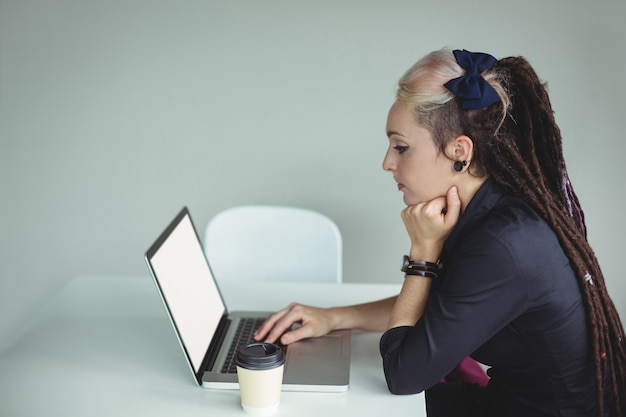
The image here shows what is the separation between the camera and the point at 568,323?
1431 mm

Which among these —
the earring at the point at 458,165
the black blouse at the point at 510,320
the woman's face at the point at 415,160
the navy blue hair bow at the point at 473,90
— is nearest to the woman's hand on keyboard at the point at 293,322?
the black blouse at the point at 510,320

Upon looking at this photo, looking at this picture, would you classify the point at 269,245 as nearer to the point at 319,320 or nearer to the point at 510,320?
the point at 319,320

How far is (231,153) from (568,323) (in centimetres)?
187

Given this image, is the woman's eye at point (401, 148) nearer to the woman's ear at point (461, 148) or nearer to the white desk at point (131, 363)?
the woman's ear at point (461, 148)

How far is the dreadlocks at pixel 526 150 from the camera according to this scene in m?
1.46

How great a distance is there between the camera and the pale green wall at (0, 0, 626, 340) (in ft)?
9.48

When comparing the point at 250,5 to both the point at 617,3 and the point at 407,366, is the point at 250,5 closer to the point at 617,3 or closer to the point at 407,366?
the point at 617,3

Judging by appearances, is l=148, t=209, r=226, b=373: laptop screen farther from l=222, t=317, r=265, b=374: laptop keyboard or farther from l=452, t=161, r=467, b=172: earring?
l=452, t=161, r=467, b=172: earring

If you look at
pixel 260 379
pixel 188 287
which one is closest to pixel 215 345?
pixel 188 287

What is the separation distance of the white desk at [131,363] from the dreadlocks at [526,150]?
0.39 metres

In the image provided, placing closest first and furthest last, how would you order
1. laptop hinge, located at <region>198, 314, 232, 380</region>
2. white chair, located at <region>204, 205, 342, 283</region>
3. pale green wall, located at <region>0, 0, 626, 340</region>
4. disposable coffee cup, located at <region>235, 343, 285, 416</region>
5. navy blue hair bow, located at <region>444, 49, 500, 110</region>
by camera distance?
disposable coffee cup, located at <region>235, 343, 285, 416</region>, navy blue hair bow, located at <region>444, 49, 500, 110</region>, laptop hinge, located at <region>198, 314, 232, 380</region>, white chair, located at <region>204, 205, 342, 283</region>, pale green wall, located at <region>0, 0, 626, 340</region>

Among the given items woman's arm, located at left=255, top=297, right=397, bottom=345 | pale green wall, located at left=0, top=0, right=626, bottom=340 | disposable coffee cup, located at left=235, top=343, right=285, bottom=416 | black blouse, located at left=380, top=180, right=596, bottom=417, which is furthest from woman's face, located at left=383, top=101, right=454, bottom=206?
pale green wall, located at left=0, top=0, right=626, bottom=340

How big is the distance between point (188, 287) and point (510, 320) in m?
0.68

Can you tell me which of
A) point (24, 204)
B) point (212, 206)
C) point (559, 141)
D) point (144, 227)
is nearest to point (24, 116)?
point (24, 204)
